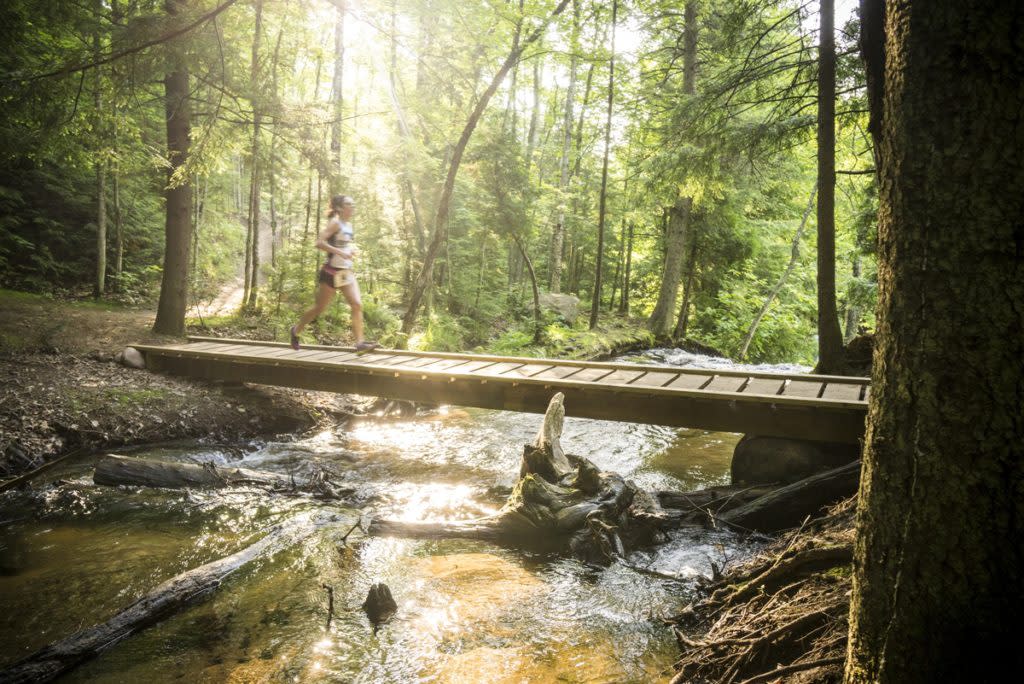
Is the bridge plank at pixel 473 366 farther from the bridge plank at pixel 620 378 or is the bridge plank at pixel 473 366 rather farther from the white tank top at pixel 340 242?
the white tank top at pixel 340 242

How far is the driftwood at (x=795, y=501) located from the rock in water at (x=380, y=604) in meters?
3.30

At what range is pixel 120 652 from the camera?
10.9 ft

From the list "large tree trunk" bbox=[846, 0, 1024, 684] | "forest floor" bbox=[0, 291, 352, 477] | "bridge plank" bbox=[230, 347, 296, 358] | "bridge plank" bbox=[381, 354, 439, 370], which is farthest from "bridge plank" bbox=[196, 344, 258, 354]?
"large tree trunk" bbox=[846, 0, 1024, 684]

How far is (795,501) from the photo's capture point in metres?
4.91

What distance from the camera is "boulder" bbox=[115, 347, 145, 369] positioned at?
29.8ft

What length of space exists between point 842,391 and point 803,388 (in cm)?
39

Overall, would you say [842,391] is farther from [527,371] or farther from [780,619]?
[527,371]

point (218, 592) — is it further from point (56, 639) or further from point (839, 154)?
point (839, 154)

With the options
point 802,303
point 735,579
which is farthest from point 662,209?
point 735,579

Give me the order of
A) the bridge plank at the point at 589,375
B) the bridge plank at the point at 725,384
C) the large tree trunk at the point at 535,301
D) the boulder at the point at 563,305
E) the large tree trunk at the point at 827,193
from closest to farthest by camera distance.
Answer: the bridge plank at the point at 725,384, the bridge plank at the point at 589,375, the large tree trunk at the point at 827,193, the large tree trunk at the point at 535,301, the boulder at the point at 563,305

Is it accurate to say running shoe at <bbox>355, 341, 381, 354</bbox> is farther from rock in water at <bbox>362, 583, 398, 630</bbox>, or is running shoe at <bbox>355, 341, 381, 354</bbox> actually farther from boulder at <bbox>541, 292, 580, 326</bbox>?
boulder at <bbox>541, 292, 580, 326</bbox>

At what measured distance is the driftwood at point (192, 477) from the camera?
237 inches

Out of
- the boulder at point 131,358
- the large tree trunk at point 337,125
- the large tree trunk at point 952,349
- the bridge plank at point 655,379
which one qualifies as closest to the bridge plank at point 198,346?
the boulder at point 131,358

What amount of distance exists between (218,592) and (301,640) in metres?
1.07
